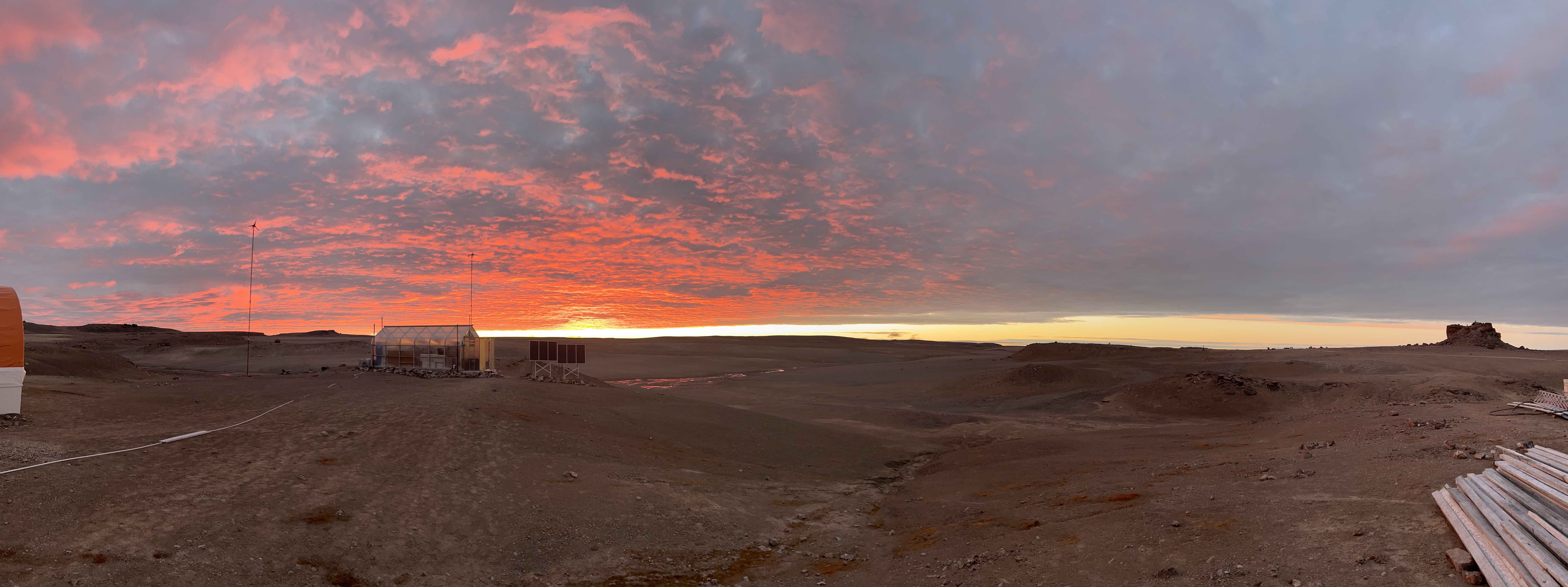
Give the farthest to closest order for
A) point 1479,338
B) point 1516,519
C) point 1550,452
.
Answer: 1. point 1479,338
2. point 1550,452
3. point 1516,519

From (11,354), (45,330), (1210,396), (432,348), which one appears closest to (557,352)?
(432,348)

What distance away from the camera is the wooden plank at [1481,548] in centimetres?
602

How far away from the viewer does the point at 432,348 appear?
3788 centimetres

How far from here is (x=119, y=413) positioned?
60.7ft

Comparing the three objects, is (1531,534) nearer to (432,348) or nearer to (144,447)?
(144,447)

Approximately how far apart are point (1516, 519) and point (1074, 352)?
73326 mm

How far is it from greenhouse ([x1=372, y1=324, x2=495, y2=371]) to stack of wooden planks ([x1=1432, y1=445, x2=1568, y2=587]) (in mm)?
39512

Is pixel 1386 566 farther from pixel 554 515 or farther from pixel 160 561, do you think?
pixel 160 561

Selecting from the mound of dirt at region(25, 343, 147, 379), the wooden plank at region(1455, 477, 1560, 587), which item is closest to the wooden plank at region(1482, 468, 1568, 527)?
the wooden plank at region(1455, 477, 1560, 587)

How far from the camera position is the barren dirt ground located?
29.0ft

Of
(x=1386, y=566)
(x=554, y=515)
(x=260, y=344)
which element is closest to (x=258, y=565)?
(x=554, y=515)

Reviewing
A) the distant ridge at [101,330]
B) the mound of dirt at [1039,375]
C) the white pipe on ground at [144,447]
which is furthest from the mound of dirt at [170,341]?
the mound of dirt at [1039,375]

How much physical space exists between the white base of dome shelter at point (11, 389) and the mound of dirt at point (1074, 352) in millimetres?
70624

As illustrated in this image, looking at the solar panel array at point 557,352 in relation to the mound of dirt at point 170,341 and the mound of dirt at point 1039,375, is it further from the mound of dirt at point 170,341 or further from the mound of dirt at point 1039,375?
the mound of dirt at point 170,341
